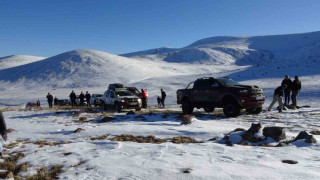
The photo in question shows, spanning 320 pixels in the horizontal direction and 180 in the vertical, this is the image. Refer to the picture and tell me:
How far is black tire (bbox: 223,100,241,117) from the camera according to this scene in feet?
39.1

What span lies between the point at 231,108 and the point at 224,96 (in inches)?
25.7

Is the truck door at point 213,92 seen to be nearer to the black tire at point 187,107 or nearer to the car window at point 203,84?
the car window at point 203,84

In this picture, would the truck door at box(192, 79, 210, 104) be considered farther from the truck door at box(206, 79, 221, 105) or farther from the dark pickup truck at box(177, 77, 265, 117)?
the truck door at box(206, 79, 221, 105)

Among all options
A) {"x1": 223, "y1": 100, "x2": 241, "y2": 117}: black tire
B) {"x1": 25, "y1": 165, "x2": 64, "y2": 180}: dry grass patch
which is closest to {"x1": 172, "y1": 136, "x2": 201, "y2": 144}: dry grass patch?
{"x1": 25, "y1": 165, "x2": 64, "y2": 180}: dry grass patch

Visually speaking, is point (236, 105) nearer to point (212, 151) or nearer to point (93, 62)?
point (212, 151)

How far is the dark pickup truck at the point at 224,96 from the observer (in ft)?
38.6

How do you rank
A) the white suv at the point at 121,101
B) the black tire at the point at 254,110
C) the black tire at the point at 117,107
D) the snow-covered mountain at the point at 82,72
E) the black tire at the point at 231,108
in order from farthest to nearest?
the snow-covered mountain at the point at 82,72, the black tire at the point at 117,107, the white suv at the point at 121,101, the black tire at the point at 254,110, the black tire at the point at 231,108

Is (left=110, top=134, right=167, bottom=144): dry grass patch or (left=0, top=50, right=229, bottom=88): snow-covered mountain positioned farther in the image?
(left=0, top=50, right=229, bottom=88): snow-covered mountain

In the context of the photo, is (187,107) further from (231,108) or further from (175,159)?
(175,159)

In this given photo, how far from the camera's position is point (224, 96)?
1232 cm

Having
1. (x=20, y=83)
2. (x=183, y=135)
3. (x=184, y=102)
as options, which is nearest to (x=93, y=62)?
(x=20, y=83)

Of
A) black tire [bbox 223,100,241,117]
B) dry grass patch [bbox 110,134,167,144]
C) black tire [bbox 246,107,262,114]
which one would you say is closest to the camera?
dry grass patch [bbox 110,134,167,144]

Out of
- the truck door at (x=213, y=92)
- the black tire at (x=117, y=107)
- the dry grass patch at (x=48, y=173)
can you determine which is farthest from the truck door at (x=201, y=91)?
the dry grass patch at (x=48, y=173)

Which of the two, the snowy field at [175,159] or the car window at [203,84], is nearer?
the snowy field at [175,159]
